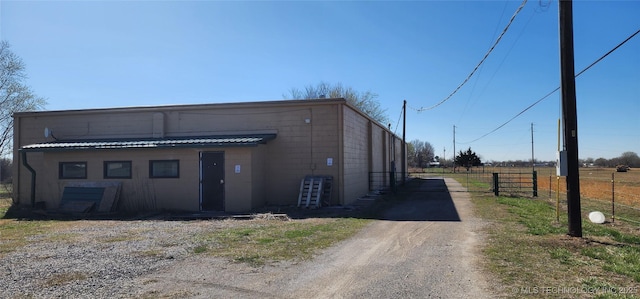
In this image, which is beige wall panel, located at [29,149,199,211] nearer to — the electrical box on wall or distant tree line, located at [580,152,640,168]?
the electrical box on wall

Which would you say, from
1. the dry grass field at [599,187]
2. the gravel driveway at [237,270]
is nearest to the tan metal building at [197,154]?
the gravel driveway at [237,270]

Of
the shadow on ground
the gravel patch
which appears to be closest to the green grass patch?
the gravel patch

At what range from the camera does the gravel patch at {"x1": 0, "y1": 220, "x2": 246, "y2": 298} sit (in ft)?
19.4

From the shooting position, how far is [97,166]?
56.6 ft

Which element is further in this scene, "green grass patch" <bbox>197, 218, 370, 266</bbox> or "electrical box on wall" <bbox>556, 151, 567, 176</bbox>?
"electrical box on wall" <bbox>556, 151, 567, 176</bbox>

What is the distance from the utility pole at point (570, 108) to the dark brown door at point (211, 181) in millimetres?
11344

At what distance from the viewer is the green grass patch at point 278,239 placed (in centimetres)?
803

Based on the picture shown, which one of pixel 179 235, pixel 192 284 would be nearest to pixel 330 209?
pixel 179 235

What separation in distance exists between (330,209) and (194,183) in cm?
525

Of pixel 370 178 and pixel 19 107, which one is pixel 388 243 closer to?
pixel 370 178

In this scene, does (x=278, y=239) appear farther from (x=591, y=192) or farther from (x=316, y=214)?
(x=591, y=192)

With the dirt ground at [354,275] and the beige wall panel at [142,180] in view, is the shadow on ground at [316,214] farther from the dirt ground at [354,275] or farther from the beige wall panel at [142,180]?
the dirt ground at [354,275]

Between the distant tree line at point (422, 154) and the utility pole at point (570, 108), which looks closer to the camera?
the utility pole at point (570, 108)

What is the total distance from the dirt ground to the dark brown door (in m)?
7.85
